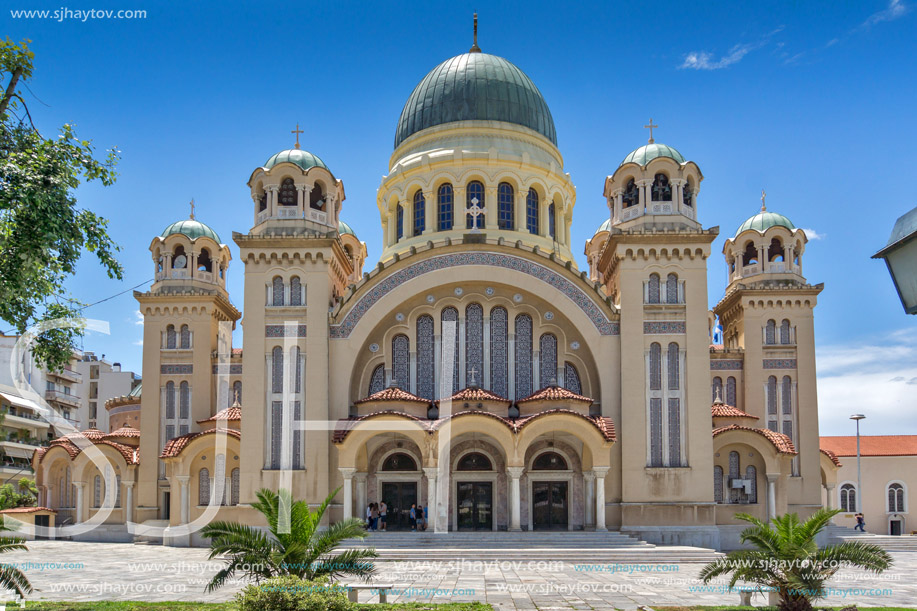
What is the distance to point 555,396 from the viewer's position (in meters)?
31.5

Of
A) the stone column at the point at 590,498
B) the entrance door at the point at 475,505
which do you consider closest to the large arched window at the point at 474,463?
the entrance door at the point at 475,505

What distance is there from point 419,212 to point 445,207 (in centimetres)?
124

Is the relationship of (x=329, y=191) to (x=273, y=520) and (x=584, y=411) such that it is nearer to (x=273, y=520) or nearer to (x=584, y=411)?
(x=584, y=411)

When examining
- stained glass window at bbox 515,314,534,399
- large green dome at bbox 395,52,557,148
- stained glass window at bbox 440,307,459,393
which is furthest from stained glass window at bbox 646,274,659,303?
large green dome at bbox 395,52,557,148

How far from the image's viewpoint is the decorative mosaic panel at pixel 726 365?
37.4 metres

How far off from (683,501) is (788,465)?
506 cm

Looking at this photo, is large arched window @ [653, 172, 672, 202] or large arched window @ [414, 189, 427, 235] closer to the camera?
large arched window @ [653, 172, 672, 202]

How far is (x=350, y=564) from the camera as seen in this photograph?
15.6 meters

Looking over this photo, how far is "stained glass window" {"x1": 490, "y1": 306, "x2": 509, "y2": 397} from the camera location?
111ft

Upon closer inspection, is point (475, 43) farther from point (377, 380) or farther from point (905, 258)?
point (905, 258)

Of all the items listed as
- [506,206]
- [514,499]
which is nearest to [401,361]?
[514,499]

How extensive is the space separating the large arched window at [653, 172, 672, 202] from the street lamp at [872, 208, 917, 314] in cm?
3048

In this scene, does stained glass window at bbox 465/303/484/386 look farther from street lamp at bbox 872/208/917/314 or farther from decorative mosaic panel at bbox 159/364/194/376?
street lamp at bbox 872/208/917/314

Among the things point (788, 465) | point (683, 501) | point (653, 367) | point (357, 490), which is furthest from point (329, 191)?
point (788, 465)
